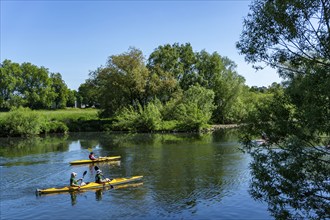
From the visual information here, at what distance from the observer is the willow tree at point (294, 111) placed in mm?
8992

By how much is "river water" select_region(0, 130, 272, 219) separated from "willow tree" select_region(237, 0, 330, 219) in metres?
8.00

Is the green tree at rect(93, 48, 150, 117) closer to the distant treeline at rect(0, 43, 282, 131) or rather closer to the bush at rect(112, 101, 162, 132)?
the distant treeline at rect(0, 43, 282, 131)

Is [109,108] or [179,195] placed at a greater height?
[109,108]

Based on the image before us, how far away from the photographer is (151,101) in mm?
70188

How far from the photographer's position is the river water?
1816 cm

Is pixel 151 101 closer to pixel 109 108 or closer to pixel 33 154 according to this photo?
pixel 109 108

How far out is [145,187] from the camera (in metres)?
23.0

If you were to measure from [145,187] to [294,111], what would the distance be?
1471cm

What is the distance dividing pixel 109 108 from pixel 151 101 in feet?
26.8

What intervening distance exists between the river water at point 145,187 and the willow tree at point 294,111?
8.00m

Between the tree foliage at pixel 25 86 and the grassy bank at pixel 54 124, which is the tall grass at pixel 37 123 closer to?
the grassy bank at pixel 54 124

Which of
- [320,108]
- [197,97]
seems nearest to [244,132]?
[320,108]

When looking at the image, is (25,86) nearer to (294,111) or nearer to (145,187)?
(145,187)

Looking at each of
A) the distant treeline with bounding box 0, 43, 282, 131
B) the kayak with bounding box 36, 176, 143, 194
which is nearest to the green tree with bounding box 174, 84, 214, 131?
the distant treeline with bounding box 0, 43, 282, 131
